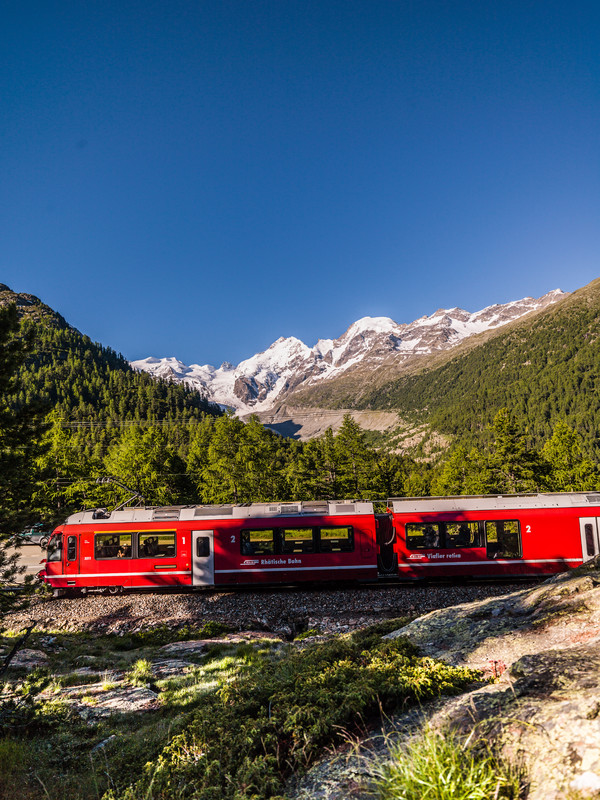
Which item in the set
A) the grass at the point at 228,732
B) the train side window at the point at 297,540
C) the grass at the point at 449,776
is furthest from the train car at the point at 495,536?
the grass at the point at 449,776

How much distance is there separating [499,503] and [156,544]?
15.9 metres

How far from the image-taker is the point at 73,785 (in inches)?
204

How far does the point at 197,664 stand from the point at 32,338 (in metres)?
9.76

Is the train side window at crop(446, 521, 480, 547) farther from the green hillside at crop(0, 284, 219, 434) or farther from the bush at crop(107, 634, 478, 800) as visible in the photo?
the green hillside at crop(0, 284, 219, 434)

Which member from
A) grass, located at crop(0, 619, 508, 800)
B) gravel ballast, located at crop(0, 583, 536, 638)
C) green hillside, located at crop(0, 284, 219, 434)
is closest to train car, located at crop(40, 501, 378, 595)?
gravel ballast, located at crop(0, 583, 536, 638)

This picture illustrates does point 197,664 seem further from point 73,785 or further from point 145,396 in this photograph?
point 145,396

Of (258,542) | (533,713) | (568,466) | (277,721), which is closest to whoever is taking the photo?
(533,713)

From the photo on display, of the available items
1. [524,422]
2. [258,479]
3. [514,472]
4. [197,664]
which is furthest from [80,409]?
[524,422]

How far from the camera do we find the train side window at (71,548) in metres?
20.1

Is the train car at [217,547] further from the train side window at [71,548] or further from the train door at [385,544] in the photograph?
the train door at [385,544]

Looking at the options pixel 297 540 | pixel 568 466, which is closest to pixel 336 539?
pixel 297 540

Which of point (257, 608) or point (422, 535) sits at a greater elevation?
point (422, 535)

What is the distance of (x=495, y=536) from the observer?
1933 centimetres

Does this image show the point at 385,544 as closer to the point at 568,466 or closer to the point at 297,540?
the point at 297,540
